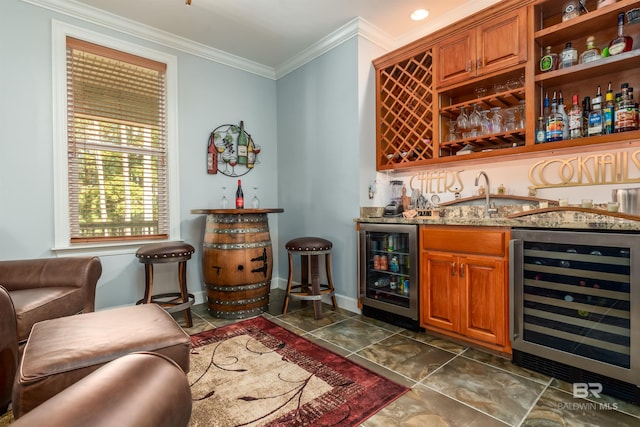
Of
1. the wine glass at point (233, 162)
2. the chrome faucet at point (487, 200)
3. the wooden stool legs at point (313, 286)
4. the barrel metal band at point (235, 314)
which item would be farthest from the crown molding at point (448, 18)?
the barrel metal band at point (235, 314)

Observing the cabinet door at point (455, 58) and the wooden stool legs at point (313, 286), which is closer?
the cabinet door at point (455, 58)

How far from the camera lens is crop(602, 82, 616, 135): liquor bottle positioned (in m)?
1.96

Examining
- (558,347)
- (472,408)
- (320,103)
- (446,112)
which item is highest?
(320,103)

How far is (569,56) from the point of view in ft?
6.86

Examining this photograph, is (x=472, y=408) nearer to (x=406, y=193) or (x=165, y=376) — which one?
(x=165, y=376)

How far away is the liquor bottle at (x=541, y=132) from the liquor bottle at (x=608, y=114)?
30 cm

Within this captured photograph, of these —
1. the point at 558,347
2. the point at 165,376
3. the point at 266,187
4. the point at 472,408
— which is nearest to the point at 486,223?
the point at 558,347

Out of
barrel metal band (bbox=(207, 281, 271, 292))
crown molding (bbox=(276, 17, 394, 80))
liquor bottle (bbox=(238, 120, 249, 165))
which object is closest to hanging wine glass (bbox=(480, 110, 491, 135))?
crown molding (bbox=(276, 17, 394, 80))

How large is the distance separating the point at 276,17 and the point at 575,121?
2485 mm

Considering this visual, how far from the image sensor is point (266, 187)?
391 cm

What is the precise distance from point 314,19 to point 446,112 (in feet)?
4.78

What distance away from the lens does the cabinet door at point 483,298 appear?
1993 mm

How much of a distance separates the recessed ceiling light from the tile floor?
2.68 metres

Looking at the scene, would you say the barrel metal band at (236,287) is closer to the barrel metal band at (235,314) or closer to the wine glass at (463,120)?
the barrel metal band at (235,314)
